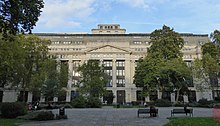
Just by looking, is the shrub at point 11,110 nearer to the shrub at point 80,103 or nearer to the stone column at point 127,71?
→ the shrub at point 80,103

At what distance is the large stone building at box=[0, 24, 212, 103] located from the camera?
8125 cm

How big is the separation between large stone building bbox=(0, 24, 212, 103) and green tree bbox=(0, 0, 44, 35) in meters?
68.4

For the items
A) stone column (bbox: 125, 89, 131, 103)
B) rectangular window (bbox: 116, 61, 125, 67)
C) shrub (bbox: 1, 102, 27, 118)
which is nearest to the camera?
shrub (bbox: 1, 102, 27, 118)

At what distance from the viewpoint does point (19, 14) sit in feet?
40.1

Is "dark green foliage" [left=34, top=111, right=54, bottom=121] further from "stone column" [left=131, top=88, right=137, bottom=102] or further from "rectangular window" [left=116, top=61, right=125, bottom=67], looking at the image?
"rectangular window" [left=116, top=61, right=125, bottom=67]

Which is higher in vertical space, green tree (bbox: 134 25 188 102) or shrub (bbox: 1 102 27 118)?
green tree (bbox: 134 25 188 102)

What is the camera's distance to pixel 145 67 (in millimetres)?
52000

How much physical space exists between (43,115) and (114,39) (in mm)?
76077

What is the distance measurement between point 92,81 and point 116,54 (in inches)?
1289

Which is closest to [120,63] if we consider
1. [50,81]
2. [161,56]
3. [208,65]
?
[161,56]

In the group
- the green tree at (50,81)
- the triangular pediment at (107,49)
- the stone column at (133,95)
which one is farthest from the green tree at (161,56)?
the triangular pediment at (107,49)

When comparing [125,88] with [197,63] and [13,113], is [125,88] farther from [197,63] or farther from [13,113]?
[13,113]

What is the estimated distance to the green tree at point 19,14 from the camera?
473 inches

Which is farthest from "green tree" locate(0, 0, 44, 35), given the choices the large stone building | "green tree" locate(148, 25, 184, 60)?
the large stone building
